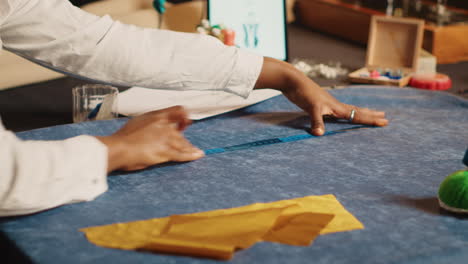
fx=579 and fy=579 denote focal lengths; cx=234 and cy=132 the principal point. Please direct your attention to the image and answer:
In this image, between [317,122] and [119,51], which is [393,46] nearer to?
[317,122]

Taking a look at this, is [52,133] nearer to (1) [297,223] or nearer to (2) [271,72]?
(2) [271,72]

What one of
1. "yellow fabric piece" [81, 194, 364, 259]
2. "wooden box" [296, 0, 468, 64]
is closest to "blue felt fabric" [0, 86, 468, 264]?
"yellow fabric piece" [81, 194, 364, 259]

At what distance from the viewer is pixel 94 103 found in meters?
1.42

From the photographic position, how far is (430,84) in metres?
1.77

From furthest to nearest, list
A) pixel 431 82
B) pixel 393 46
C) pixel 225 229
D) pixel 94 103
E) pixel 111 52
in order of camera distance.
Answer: pixel 393 46
pixel 431 82
pixel 94 103
pixel 111 52
pixel 225 229

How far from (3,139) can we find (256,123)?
590 mm

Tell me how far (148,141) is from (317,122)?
40 cm

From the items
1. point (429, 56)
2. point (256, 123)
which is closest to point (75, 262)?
point (256, 123)

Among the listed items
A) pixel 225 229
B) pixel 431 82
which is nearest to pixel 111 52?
pixel 225 229

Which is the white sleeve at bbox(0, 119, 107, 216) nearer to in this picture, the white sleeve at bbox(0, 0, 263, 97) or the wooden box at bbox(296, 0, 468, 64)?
the white sleeve at bbox(0, 0, 263, 97)

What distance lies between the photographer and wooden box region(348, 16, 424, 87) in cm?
184

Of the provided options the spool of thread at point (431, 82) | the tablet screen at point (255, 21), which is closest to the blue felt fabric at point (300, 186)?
the spool of thread at point (431, 82)

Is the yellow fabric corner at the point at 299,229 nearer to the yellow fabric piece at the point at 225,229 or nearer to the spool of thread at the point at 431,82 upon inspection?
the yellow fabric piece at the point at 225,229

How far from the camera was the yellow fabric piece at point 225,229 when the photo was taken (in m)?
0.72
